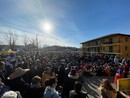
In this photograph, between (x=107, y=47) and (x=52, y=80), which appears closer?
(x=52, y=80)

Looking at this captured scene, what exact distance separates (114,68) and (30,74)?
37.8ft

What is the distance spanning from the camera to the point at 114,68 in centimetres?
1603

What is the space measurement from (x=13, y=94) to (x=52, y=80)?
94 centimetres

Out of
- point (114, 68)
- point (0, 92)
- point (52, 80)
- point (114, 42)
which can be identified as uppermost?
point (114, 42)

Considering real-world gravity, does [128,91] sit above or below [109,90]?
below

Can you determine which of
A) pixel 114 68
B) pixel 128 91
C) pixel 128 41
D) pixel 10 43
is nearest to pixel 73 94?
pixel 128 91

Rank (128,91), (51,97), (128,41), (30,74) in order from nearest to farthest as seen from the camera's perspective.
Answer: (51,97), (128,91), (30,74), (128,41)

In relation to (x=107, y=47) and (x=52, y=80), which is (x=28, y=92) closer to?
(x=52, y=80)

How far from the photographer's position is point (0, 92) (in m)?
3.37

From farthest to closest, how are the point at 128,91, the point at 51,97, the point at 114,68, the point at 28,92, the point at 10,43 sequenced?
the point at 10,43 → the point at 114,68 → the point at 128,91 → the point at 28,92 → the point at 51,97

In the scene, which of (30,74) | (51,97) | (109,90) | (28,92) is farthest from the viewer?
(30,74)

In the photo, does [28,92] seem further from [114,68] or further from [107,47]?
[107,47]

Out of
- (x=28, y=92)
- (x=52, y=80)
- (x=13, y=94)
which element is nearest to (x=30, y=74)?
(x=28, y=92)

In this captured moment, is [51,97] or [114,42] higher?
[114,42]
